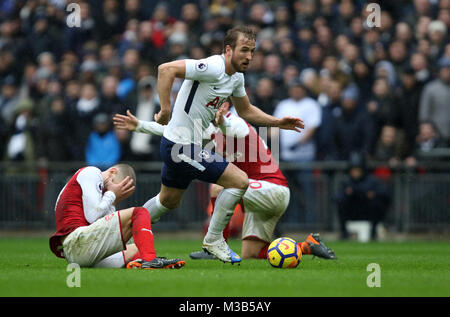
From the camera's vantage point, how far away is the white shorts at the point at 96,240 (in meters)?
8.27

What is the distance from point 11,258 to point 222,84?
11.8ft

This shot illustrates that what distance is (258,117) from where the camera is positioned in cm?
1018

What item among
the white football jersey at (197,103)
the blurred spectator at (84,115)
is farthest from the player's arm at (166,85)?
the blurred spectator at (84,115)

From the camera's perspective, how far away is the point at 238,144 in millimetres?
10719

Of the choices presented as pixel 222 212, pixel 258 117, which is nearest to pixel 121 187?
pixel 222 212

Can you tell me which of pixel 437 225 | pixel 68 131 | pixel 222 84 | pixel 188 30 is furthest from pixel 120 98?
pixel 222 84

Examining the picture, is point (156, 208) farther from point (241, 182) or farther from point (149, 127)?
point (241, 182)

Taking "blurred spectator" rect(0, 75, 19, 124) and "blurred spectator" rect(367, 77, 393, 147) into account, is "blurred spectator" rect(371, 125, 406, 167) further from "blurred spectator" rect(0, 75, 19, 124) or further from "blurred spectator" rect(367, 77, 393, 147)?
"blurred spectator" rect(0, 75, 19, 124)

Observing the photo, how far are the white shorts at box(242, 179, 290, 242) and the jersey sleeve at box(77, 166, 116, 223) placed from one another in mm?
2451

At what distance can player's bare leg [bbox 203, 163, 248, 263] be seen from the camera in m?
9.23

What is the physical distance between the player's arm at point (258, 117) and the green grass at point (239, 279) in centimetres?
160

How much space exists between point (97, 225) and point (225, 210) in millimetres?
1637

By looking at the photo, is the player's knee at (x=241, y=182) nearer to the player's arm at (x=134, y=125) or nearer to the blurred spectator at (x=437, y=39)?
the player's arm at (x=134, y=125)
